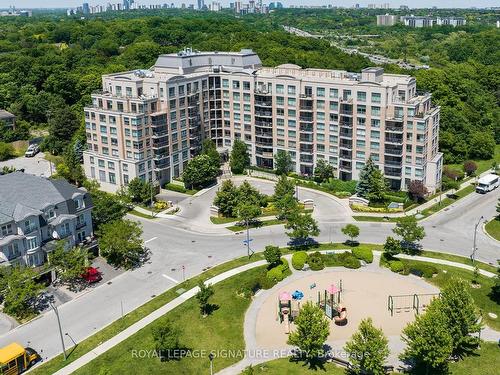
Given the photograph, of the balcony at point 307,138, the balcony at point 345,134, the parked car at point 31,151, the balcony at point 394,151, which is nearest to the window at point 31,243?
the balcony at point 307,138

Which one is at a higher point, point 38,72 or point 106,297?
point 38,72

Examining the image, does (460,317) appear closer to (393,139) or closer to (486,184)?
(393,139)

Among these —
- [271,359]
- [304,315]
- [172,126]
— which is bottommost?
[271,359]

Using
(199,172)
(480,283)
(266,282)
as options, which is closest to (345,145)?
(199,172)

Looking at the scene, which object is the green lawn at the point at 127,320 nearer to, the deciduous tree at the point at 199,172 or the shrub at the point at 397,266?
the shrub at the point at 397,266

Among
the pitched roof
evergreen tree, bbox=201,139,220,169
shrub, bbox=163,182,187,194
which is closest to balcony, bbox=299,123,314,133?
evergreen tree, bbox=201,139,220,169

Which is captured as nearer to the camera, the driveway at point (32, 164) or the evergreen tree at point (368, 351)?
the evergreen tree at point (368, 351)

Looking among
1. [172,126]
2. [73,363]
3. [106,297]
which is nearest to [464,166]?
[172,126]

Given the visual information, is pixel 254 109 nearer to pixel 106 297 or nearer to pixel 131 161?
pixel 131 161
